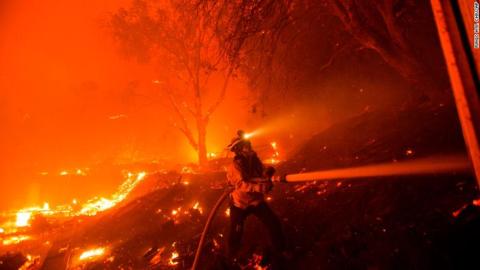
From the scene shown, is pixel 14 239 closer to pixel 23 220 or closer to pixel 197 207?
pixel 23 220

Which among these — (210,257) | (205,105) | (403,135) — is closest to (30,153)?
(205,105)

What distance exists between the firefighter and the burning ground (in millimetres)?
301

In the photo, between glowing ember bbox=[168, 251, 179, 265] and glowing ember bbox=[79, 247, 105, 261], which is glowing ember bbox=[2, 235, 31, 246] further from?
glowing ember bbox=[168, 251, 179, 265]

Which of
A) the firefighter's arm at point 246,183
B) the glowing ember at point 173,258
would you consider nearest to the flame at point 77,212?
the glowing ember at point 173,258

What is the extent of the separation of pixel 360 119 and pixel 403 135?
3.36 m

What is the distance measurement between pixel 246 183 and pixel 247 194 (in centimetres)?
26

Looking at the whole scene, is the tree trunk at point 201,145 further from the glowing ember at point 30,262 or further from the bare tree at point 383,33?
the bare tree at point 383,33

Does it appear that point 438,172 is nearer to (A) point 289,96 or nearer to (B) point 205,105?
(A) point 289,96

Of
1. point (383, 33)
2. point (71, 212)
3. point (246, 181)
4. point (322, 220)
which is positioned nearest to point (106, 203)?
point (71, 212)

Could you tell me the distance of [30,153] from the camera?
27.9 metres

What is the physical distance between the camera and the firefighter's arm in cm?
488

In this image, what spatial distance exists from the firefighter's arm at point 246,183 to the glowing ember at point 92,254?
3915 millimetres

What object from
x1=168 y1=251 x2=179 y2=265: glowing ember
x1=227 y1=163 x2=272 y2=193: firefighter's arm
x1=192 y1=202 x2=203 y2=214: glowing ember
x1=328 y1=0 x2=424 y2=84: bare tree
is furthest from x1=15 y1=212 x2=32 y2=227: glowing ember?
x1=328 y1=0 x2=424 y2=84: bare tree

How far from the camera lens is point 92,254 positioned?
23.0ft
